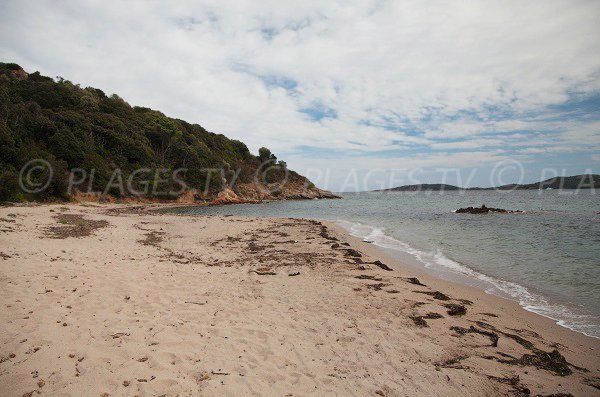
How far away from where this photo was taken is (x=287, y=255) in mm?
12500

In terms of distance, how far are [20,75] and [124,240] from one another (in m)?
63.1

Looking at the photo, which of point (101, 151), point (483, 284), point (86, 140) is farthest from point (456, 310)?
point (101, 151)

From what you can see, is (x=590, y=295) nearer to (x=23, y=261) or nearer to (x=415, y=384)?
(x=415, y=384)

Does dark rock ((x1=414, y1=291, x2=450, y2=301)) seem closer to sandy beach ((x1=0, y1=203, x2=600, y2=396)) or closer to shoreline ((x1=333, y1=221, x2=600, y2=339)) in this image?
sandy beach ((x1=0, y1=203, x2=600, y2=396))

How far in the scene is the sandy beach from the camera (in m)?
3.81

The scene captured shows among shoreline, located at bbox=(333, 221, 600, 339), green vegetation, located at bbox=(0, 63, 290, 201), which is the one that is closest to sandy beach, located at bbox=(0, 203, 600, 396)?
shoreline, located at bbox=(333, 221, 600, 339)

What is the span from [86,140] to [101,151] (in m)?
3.88

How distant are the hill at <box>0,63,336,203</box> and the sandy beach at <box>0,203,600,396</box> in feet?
81.2

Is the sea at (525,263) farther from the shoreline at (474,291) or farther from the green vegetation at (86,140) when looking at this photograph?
the green vegetation at (86,140)

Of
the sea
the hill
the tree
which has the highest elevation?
the tree

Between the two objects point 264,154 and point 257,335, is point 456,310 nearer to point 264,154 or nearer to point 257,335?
point 257,335

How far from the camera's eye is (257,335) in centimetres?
518

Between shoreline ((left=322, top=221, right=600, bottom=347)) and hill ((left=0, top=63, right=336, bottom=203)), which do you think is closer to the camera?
shoreline ((left=322, top=221, right=600, bottom=347))

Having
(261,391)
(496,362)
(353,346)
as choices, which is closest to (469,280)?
(496,362)
